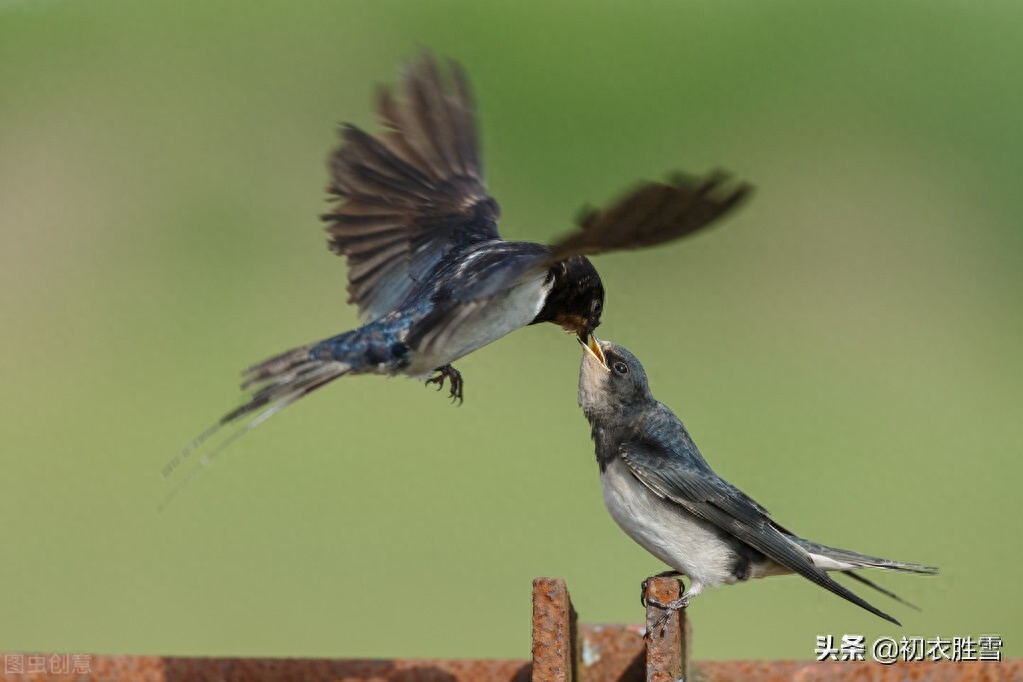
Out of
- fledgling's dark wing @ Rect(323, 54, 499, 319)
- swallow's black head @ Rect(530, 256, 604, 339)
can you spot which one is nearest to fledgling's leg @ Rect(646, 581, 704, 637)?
swallow's black head @ Rect(530, 256, 604, 339)

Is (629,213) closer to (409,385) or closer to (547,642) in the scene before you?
(547,642)

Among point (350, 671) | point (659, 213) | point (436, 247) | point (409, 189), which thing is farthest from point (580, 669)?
point (409, 189)

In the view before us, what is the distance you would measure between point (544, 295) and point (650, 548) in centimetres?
59

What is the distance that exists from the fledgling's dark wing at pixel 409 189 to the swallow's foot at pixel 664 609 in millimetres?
1194

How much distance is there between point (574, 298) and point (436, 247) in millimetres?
542

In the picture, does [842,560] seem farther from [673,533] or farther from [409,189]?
→ [409,189]

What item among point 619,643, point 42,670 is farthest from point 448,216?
point 42,670

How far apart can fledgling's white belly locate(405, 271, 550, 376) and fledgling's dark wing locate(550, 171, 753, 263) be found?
0.47 metres

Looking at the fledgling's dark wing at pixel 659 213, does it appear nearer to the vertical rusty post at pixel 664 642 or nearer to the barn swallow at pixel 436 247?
the barn swallow at pixel 436 247

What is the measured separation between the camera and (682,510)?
3033mm

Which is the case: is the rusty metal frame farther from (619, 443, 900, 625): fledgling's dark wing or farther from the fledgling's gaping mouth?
the fledgling's gaping mouth

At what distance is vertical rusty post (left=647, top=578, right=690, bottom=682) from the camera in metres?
2.47

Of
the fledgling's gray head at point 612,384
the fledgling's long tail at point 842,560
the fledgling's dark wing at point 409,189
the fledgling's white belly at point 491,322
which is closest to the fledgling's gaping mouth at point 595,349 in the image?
the fledgling's gray head at point 612,384

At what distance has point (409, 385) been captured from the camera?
8156 millimetres
